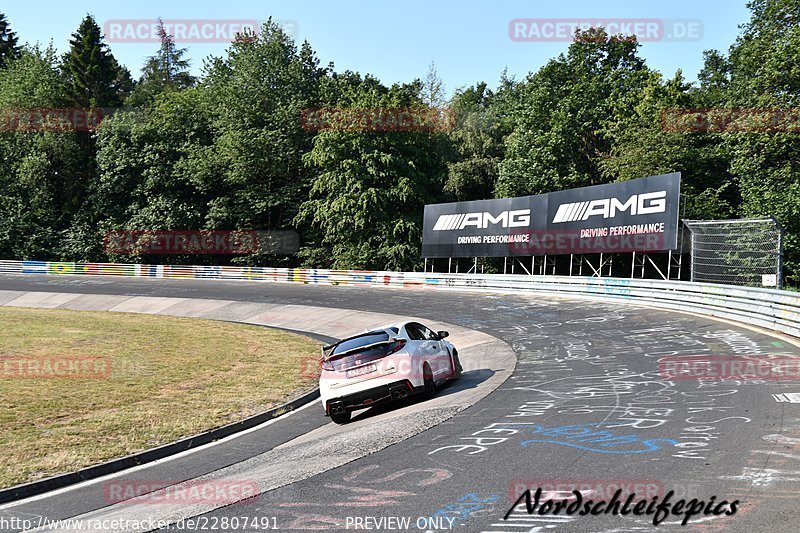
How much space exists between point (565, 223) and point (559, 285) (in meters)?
3.67

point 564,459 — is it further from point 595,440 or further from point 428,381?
point 428,381

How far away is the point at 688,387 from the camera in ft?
41.7

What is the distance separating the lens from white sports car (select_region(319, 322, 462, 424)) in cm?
1306

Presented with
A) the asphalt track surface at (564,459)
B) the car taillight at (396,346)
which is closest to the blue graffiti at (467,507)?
the asphalt track surface at (564,459)

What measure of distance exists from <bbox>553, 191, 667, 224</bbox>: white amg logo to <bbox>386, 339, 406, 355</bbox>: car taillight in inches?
765

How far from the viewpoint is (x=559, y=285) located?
3291 cm

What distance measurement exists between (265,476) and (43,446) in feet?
15.7

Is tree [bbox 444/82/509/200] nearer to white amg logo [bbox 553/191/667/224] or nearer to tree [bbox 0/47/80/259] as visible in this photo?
white amg logo [bbox 553/191/667/224]

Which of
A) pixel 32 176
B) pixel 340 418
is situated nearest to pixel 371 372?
pixel 340 418

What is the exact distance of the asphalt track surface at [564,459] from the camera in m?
6.82

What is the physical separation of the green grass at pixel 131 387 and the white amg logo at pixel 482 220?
15166mm

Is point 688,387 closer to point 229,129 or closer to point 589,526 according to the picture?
point 589,526

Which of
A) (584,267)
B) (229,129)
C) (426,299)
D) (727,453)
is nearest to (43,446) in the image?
(727,453)

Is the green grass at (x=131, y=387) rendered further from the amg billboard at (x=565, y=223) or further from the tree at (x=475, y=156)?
the tree at (x=475, y=156)
